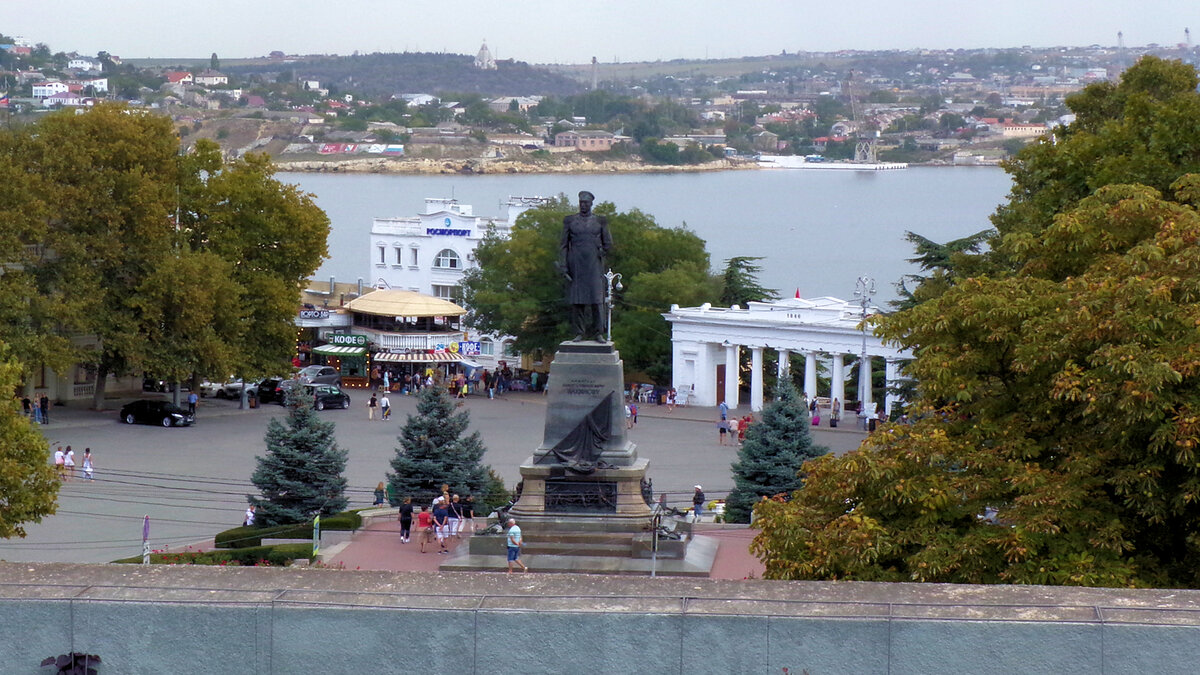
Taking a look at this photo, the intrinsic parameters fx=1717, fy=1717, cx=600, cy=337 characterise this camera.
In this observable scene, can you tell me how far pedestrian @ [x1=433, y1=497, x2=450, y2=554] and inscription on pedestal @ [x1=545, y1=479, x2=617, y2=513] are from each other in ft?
6.88

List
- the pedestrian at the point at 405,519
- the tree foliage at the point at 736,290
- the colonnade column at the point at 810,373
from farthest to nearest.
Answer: the tree foliage at the point at 736,290 < the colonnade column at the point at 810,373 < the pedestrian at the point at 405,519

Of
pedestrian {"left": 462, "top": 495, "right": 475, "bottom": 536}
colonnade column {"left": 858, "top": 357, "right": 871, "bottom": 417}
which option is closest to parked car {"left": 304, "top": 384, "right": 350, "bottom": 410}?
colonnade column {"left": 858, "top": 357, "right": 871, "bottom": 417}

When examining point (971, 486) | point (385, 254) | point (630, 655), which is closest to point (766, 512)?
point (971, 486)

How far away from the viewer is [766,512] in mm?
15555

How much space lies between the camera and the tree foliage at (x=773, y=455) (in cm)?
2844

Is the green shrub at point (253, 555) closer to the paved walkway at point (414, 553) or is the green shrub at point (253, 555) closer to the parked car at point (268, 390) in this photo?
the paved walkway at point (414, 553)

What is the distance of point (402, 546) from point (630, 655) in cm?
2000

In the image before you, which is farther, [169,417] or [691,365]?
[691,365]

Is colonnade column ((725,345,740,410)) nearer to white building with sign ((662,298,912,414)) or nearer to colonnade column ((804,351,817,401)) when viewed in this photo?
white building with sign ((662,298,912,414))

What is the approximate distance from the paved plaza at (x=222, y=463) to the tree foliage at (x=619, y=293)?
2639mm

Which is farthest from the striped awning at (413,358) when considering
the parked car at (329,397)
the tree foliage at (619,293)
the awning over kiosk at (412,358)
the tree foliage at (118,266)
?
the tree foliage at (118,266)

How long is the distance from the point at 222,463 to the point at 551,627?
32234 mm

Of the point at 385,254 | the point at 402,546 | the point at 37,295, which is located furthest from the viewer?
the point at 385,254

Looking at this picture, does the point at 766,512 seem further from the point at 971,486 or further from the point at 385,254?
the point at 385,254
